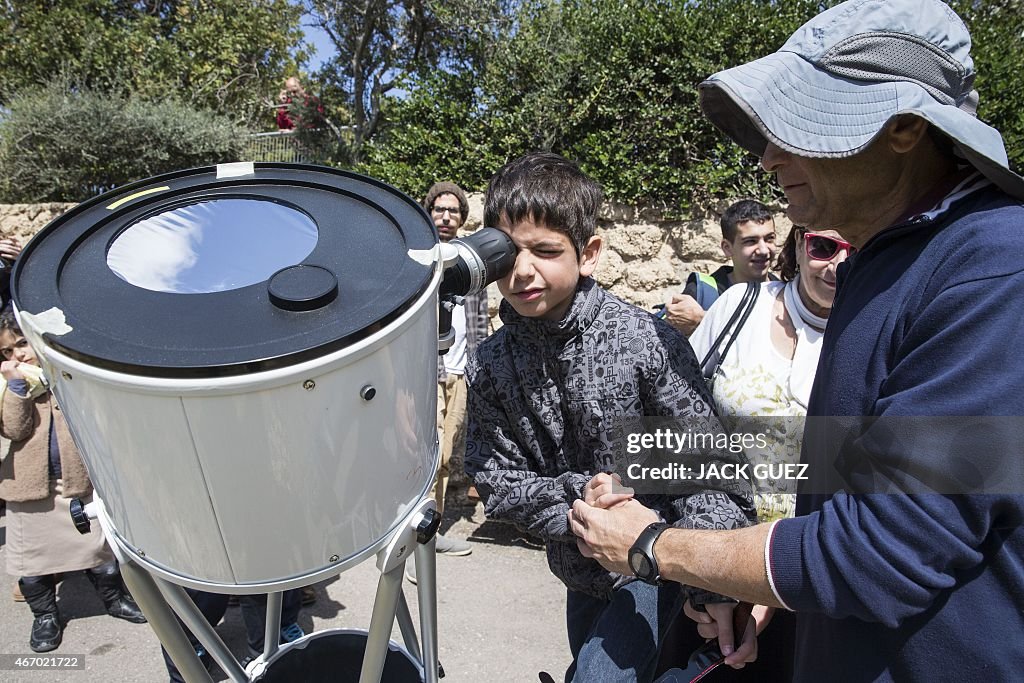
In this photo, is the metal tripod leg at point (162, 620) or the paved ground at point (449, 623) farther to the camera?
the paved ground at point (449, 623)

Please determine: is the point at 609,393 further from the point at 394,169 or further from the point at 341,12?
the point at 341,12

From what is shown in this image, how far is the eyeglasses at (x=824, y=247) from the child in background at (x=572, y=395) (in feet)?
2.48

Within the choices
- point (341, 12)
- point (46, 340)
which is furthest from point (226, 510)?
point (341, 12)

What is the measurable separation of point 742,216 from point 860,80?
233 cm

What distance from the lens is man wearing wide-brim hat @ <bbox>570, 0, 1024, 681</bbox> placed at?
0.96 metres

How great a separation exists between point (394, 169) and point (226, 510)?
5280 millimetres

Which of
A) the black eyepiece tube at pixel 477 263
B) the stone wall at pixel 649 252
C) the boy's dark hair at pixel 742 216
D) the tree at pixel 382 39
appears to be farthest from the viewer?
the tree at pixel 382 39

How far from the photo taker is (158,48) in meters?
10.1

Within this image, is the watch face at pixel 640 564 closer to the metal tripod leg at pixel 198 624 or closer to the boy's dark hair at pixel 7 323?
the metal tripod leg at pixel 198 624

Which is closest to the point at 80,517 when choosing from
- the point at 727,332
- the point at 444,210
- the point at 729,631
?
the point at 729,631

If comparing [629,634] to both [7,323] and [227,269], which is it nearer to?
[227,269]

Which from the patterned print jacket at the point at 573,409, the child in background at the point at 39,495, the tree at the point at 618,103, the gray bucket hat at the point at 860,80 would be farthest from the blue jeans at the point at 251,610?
the tree at the point at 618,103

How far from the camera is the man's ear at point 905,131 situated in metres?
1.12

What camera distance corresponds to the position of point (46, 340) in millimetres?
909
